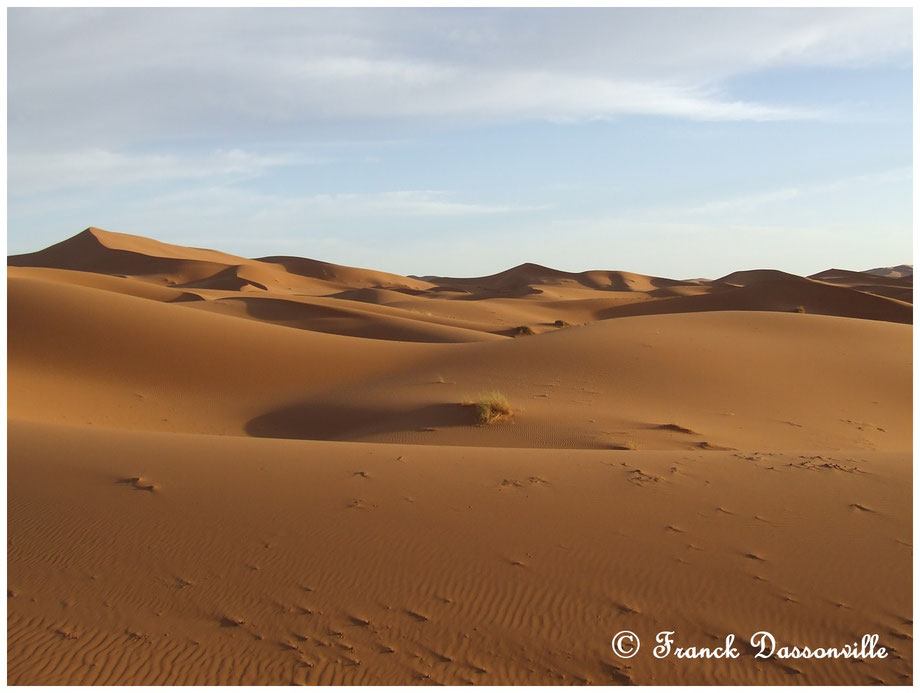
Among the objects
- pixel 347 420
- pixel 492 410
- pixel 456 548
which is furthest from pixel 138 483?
pixel 347 420

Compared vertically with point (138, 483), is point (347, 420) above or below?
below

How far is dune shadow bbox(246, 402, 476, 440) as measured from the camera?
12.7 m

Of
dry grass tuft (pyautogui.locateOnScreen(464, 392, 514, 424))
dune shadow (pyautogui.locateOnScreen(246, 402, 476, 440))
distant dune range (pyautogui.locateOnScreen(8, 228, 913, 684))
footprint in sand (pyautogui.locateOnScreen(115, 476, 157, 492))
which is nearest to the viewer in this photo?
distant dune range (pyautogui.locateOnScreen(8, 228, 913, 684))

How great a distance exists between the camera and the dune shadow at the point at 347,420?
1270 cm

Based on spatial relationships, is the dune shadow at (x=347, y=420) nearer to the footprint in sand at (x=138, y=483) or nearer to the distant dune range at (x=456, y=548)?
the distant dune range at (x=456, y=548)

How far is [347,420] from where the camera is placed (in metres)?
14.2

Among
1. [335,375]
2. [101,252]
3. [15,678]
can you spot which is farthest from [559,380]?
Result: [101,252]

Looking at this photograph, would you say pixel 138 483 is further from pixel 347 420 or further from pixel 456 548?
pixel 347 420

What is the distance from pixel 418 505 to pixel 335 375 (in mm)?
12106

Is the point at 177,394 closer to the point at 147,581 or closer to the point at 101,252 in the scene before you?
the point at 147,581

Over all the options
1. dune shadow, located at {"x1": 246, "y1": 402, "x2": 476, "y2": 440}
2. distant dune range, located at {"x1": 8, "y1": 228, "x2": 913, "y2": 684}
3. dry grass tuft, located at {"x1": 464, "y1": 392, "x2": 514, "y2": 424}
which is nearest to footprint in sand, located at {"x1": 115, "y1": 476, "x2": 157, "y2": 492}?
distant dune range, located at {"x1": 8, "y1": 228, "x2": 913, "y2": 684}

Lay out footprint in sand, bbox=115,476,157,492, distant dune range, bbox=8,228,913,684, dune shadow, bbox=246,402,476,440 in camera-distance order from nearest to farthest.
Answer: distant dune range, bbox=8,228,913,684 → footprint in sand, bbox=115,476,157,492 → dune shadow, bbox=246,402,476,440

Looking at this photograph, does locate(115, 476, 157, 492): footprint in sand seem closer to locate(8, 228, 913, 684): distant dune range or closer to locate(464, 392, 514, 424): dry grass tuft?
locate(8, 228, 913, 684): distant dune range

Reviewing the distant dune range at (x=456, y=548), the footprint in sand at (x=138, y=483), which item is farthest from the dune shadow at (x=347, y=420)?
the footprint in sand at (x=138, y=483)
